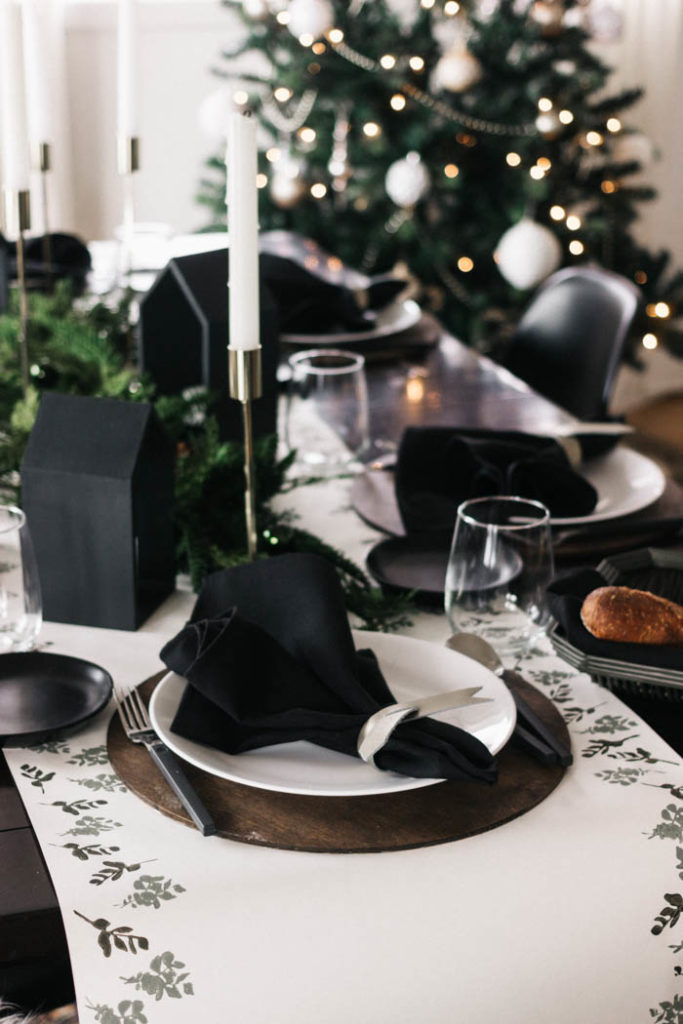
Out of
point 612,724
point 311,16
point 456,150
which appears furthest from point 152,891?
point 456,150

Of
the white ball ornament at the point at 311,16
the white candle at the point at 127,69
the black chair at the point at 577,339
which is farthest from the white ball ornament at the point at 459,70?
the white candle at the point at 127,69

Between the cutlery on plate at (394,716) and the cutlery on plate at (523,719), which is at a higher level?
the cutlery on plate at (394,716)

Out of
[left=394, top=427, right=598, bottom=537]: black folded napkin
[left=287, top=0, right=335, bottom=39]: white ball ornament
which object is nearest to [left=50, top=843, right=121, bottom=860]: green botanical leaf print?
[left=394, top=427, right=598, bottom=537]: black folded napkin

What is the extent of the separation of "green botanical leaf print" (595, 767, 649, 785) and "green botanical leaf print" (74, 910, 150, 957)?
37 cm

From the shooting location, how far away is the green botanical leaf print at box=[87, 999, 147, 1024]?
2.37 ft

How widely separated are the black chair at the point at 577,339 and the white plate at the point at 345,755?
4.05ft

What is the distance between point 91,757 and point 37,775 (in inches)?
1.8

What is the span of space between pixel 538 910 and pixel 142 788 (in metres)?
0.29

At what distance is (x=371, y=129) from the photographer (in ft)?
11.5

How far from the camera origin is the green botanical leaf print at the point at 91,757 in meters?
0.94

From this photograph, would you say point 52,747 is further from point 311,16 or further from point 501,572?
point 311,16

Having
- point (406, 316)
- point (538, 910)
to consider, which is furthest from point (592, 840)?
point (406, 316)

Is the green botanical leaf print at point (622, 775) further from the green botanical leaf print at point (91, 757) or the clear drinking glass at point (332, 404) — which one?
the clear drinking glass at point (332, 404)

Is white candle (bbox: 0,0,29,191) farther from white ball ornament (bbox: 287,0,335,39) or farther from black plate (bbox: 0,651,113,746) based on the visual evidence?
white ball ornament (bbox: 287,0,335,39)
